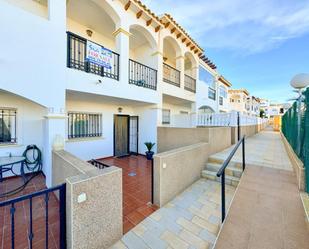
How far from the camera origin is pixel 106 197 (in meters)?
2.27

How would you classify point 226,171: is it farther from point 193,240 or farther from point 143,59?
point 143,59

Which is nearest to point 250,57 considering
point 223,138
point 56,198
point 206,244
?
point 223,138

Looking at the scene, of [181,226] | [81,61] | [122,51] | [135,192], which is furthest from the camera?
[122,51]

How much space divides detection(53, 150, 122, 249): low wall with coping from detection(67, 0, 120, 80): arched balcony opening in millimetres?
3806

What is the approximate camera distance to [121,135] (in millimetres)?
8227

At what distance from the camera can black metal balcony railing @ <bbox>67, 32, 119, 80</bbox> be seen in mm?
4632

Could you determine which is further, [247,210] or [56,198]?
[56,198]

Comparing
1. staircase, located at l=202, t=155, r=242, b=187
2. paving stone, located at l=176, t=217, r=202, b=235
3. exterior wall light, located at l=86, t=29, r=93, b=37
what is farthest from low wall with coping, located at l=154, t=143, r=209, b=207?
exterior wall light, located at l=86, t=29, r=93, b=37

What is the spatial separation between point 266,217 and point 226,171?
94.8 inches

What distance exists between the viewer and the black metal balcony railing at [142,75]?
6742mm

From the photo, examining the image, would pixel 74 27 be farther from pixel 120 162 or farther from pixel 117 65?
pixel 120 162

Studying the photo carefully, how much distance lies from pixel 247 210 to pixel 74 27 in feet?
29.1

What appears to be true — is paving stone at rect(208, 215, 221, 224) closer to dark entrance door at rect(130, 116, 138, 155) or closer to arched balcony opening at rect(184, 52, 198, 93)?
dark entrance door at rect(130, 116, 138, 155)

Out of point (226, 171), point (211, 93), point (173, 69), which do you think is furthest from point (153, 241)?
point (211, 93)
